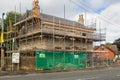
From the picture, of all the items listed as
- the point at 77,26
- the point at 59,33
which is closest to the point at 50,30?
the point at 59,33

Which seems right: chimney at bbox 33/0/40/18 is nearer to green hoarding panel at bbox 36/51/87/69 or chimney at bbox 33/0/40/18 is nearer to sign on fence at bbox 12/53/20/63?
green hoarding panel at bbox 36/51/87/69

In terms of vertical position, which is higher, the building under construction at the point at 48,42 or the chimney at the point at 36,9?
the chimney at the point at 36,9

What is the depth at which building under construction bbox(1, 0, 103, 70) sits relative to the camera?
34.6m

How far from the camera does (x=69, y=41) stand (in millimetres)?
45062

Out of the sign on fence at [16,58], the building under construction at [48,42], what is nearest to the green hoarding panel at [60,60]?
the building under construction at [48,42]

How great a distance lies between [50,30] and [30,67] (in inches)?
336

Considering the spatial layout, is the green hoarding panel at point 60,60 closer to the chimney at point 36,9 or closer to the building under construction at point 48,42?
→ the building under construction at point 48,42

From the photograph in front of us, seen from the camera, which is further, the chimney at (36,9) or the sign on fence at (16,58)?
the chimney at (36,9)

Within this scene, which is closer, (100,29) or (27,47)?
(27,47)

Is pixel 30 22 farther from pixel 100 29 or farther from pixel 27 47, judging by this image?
pixel 100 29

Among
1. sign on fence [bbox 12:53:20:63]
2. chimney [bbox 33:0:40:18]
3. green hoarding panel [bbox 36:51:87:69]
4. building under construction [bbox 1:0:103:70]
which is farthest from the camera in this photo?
chimney [bbox 33:0:40:18]

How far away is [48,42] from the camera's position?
41000 mm

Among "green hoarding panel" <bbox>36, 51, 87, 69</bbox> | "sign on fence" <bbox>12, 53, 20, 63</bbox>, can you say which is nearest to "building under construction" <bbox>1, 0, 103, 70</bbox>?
"green hoarding panel" <bbox>36, 51, 87, 69</bbox>

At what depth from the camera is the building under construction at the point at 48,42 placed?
34562 mm
